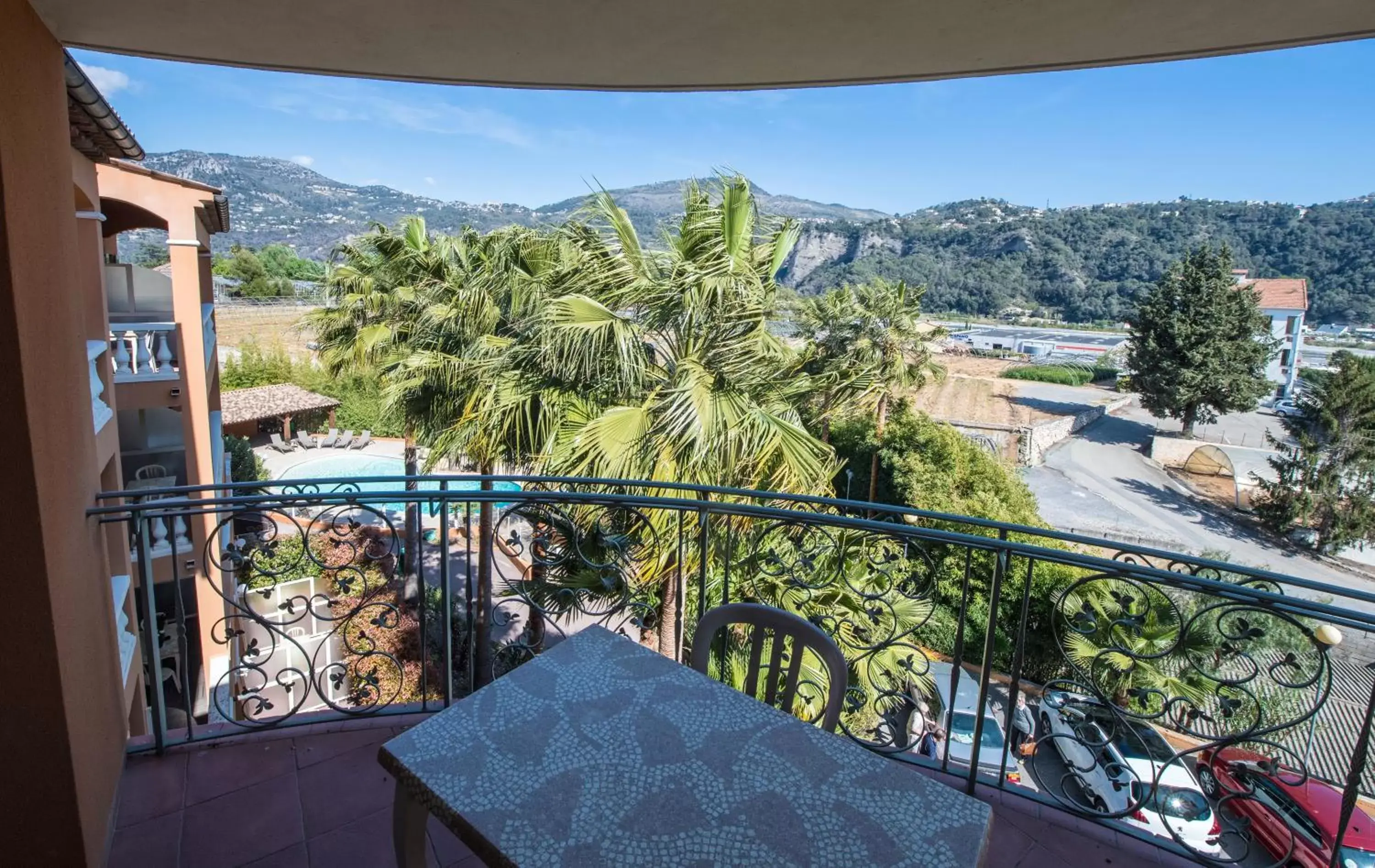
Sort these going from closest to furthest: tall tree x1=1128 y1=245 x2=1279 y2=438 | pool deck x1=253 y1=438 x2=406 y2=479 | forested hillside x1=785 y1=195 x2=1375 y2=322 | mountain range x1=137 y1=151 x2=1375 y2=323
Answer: pool deck x1=253 y1=438 x2=406 y2=479
tall tree x1=1128 y1=245 x2=1279 y2=438
forested hillside x1=785 y1=195 x2=1375 y2=322
mountain range x1=137 y1=151 x2=1375 y2=323

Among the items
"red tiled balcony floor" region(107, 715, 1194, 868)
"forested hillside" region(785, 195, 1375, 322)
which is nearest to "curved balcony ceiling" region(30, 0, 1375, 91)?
"red tiled balcony floor" region(107, 715, 1194, 868)

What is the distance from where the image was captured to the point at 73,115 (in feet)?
10.2

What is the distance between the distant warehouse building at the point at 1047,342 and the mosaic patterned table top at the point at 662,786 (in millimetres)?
48019

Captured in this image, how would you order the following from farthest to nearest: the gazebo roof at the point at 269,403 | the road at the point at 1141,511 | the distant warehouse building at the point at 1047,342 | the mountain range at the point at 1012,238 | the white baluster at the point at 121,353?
the distant warehouse building at the point at 1047,342, the mountain range at the point at 1012,238, the gazebo roof at the point at 269,403, the road at the point at 1141,511, the white baluster at the point at 121,353

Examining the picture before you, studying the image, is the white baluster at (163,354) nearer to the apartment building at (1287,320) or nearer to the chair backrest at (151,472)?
the chair backrest at (151,472)

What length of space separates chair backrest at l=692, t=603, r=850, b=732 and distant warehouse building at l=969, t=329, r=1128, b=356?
1874 inches

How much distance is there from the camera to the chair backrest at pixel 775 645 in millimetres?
1668

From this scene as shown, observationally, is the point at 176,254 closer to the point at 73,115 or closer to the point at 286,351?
the point at 73,115

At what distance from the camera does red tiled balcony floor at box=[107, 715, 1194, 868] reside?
201 cm

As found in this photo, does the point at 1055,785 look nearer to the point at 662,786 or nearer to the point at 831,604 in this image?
the point at 831,604

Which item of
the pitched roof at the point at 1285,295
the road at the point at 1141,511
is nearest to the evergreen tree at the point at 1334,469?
the road at the point at 1141,511

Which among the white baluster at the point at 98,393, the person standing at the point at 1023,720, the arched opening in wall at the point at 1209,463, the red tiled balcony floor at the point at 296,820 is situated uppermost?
the white baluster at the point at 98,393

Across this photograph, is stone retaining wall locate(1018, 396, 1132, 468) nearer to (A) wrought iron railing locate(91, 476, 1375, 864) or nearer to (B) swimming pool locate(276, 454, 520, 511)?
(A) wrought iron railing locate(91, 476, 1375, 864)

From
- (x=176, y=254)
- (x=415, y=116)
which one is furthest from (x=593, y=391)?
(x=415, y=116)
